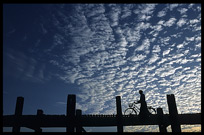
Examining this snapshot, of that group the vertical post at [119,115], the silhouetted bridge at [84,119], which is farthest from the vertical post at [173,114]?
the vertical post at [119,115]

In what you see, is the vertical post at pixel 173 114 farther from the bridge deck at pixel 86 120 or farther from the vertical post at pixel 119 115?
the vertical post at pixel 119 115

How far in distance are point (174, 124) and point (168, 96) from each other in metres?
1.18

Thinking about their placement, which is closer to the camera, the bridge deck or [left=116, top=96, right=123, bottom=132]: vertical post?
the bridge deck

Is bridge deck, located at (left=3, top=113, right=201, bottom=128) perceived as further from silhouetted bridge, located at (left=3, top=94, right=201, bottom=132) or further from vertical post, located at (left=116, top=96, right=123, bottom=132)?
vertical post, located at (left=116, top=96, right=123, bottom=132)

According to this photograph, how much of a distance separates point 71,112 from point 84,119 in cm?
212

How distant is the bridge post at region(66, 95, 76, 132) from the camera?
223 inches

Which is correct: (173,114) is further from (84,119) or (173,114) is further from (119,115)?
(84,119)

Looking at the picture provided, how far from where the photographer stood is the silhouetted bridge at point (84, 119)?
6652mm

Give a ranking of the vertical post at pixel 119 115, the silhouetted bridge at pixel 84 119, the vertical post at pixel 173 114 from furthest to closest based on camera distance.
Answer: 1. the vertical post at pixel 119 115
2. the vertical post at pixel 173 114
3. the silhouetted bridge at pixel 84 119

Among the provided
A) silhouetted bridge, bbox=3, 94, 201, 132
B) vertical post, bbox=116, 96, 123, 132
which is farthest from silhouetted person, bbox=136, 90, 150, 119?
vertical post, bbox=116, 96, 123, 132

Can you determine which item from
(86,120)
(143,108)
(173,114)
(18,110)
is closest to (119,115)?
(86,120)

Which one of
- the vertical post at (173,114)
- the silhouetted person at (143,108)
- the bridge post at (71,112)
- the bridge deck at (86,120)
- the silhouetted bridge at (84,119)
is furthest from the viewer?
the silhouetted person at (143,108)

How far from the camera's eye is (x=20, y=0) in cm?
274

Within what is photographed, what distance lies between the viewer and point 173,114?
278 inches
